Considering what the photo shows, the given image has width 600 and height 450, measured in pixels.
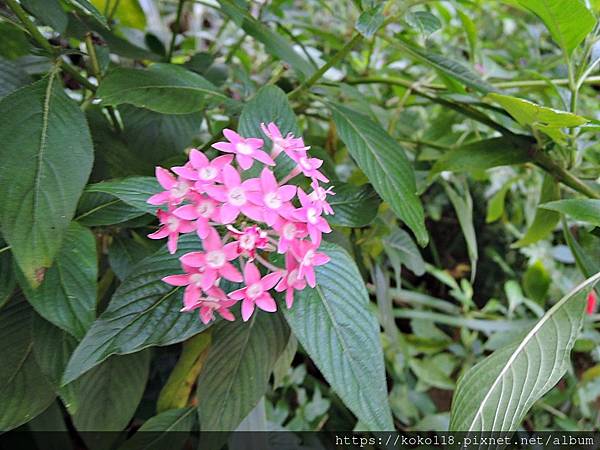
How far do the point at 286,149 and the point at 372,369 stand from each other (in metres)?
0.23

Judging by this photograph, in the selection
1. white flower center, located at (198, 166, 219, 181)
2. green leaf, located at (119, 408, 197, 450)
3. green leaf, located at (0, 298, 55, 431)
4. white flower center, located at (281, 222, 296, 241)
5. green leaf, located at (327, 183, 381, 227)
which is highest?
white flower center, located at (198, 166, 219, 181)

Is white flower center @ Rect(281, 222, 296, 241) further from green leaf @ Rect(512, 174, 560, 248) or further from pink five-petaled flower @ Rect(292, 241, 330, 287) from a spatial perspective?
green leaf @ Rect(512, 174, 560, 248)

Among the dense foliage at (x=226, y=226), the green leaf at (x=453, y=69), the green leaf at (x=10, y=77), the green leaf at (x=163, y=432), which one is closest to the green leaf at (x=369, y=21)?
the dense foliage at (x=226, y=226)

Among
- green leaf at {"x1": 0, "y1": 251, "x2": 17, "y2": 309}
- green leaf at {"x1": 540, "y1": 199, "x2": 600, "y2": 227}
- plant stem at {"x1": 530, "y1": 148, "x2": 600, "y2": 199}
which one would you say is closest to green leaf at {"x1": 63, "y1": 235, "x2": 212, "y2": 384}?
green leaf at {"x1": 0, "y1": 251, "x2": 17, "y2": 309}

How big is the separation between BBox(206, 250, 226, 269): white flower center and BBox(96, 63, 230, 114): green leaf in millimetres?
243

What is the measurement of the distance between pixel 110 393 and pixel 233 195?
0.37 meters

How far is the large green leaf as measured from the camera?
623 millimetres

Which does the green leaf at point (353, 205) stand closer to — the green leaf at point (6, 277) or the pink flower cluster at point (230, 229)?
the pink flower cluster at point (230, 229)

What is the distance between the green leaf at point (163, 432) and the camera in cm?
Result: 71

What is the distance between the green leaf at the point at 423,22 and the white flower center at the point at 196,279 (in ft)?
1.39

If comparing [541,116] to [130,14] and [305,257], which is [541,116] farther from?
[130,14]

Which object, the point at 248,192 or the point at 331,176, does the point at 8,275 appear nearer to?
the point at 248,192

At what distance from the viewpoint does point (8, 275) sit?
50cm

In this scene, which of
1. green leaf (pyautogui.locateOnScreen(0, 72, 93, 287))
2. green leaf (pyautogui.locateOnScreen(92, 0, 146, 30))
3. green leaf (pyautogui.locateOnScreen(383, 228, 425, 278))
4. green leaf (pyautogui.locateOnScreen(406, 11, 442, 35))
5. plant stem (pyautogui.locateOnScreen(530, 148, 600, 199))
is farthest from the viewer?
green leaf (pyautogui.locateOnScreen(92, 0, 146, 30))
